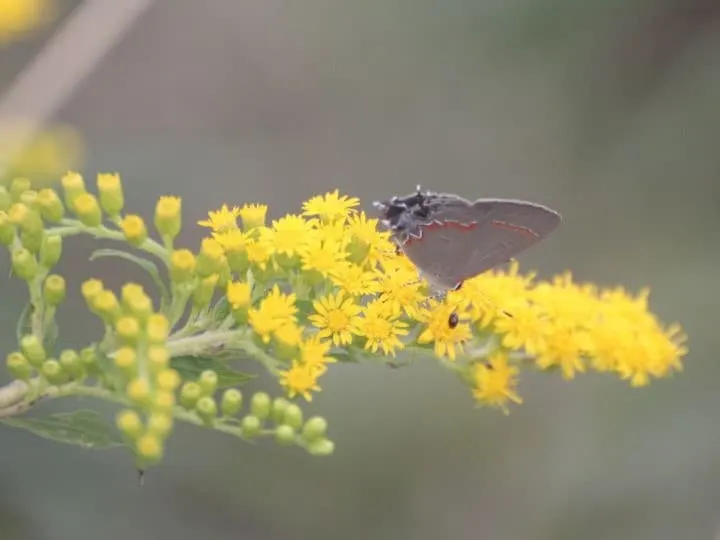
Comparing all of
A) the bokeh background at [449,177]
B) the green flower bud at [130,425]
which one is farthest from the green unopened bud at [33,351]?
the bokeh background at [449,177]

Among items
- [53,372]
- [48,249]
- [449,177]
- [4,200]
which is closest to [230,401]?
[53,372]

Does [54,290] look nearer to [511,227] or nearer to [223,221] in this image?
[223,221]

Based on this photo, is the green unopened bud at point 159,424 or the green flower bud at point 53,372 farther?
the green flower bud at point 53,372

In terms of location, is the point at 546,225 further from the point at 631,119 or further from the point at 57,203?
the point at 631,119

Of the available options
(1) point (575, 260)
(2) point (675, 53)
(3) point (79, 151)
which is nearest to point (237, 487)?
(3) point (79, 151)

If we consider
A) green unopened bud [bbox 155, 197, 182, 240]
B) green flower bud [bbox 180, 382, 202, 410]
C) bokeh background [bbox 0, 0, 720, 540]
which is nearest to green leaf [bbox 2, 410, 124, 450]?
green flower bud [bbox 180, 382, 202, 410]

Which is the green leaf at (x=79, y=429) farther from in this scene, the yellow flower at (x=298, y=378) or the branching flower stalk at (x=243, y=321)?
the yellow flower at (x=298, y=378)
